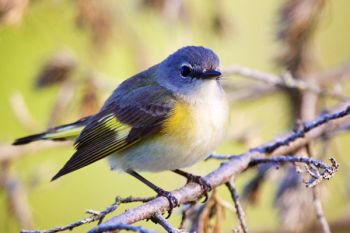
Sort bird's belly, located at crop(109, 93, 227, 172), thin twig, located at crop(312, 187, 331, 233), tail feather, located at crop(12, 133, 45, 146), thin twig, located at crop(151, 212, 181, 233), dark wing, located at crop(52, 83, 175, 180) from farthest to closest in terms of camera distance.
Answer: tail feather, located at crop(12, 133, 45, 146), dark wing, located at crop(52, 83, 175, 180), bird's belly, located at crop(109, 93, 227, 172), thin twig, located at crop(312, 187, 331, 233), thin twig, located at crop(151, 212, 181, 233)

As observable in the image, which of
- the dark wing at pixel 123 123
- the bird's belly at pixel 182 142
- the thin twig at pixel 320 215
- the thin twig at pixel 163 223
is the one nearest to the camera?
the thin twig at pixel 163 223

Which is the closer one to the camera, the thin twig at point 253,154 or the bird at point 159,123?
the thin twig at point 253,154

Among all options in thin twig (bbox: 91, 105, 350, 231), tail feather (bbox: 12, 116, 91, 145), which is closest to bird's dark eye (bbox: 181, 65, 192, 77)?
tail feather (bbox: 12, 116, 91, 145)

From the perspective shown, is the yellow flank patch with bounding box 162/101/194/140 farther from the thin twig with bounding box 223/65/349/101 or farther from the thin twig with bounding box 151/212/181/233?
the thin twig with bounding box 151/212/181/233

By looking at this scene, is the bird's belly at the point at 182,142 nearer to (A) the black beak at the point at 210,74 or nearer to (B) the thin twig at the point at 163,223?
(A) the black beak at the point at 210,74

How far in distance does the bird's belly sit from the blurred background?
0.81 ft

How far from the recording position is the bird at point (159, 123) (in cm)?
264

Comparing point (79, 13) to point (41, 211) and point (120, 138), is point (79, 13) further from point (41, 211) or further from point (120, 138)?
point (41, 211)

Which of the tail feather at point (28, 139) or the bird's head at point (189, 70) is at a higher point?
the bird's head at point (189, 70)

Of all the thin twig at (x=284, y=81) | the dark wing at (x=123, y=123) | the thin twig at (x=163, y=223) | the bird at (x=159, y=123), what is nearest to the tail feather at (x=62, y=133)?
the bird at (x=159, y=123)

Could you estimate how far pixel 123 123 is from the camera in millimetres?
2875

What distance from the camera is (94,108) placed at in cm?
337

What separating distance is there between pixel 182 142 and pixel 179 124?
0.29 ft

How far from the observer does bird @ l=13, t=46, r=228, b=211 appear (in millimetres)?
2639
